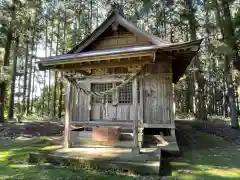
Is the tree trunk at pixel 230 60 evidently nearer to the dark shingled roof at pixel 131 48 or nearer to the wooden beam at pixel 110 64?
the dark shingled roof at pixel 131 48

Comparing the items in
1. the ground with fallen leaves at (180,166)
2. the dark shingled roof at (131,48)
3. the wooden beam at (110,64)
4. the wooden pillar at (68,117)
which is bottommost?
the ground with fallen leaves at (180,166)

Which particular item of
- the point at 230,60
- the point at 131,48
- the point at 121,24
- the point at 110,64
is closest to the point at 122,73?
the point at 110,64

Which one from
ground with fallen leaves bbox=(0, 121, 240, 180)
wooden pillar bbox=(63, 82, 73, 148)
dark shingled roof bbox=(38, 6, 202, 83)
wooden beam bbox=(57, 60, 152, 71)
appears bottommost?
ground with fallen leaves bbox=(0, 121, 240, 180)

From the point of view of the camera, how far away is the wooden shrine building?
676cm

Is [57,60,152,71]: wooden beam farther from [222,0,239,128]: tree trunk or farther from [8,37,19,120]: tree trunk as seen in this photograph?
[8,37,19,120]: tree trunk

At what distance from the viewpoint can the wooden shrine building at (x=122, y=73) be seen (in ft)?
22.2

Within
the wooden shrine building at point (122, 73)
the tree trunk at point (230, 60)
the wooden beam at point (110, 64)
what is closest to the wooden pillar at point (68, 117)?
the wooden shrine building at point (122, 73)

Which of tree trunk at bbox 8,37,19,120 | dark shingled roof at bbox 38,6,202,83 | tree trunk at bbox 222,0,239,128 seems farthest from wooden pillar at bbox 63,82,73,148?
tree trunk at bbox 8,37,19,120

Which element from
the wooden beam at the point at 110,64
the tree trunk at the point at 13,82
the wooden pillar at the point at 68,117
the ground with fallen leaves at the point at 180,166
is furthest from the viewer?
the tree trunk at the point at 13,82

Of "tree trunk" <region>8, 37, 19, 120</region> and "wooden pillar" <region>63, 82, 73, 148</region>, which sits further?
"tree trunk" <region>8, 37, 19, 120</region>

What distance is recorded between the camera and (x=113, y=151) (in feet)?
21.5

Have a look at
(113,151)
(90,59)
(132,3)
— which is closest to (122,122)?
(113,151)

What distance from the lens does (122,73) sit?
275 inches

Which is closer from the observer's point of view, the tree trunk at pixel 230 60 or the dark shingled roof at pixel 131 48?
the dark shingled roof at pixel 131 48
